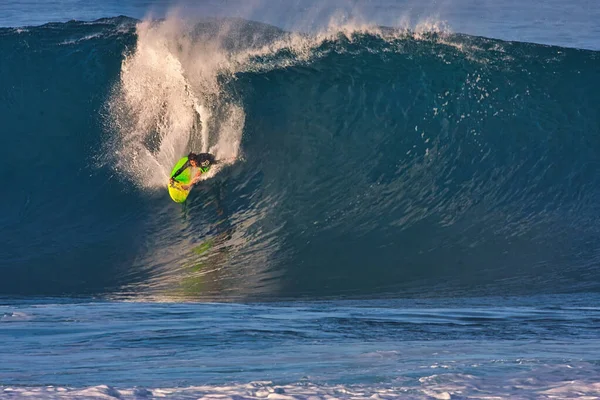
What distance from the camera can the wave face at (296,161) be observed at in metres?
10.2

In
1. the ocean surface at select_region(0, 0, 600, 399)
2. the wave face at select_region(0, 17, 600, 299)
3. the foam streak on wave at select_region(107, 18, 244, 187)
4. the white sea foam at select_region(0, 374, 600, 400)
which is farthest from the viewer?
the foam streak on wave at select_region(107, 18, 244, 187)

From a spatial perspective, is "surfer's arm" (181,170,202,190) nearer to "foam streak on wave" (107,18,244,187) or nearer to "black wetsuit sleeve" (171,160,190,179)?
"black wetsuit sleeve" (171,160,190,179)

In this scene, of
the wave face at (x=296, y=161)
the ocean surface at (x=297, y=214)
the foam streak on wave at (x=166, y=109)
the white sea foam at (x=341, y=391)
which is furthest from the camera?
the foam streak on wave at (x=166, y=109)

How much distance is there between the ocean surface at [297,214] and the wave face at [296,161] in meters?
0.04

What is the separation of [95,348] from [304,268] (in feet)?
16.3

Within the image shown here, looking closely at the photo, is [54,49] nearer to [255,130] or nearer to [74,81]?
[74,81]

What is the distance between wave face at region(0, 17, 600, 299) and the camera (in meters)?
10.2

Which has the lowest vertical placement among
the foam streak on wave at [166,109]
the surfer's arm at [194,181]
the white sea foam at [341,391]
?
the white sea foam at [341,391]

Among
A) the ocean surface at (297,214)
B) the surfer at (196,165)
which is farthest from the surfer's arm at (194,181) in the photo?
the ocean surface at (297,214)

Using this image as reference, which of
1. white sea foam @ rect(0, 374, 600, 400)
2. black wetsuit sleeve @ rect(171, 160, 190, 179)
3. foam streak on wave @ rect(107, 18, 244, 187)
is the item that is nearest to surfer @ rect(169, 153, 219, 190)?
black wetsuit sleeve @ rect(171, 160, 190, 179)

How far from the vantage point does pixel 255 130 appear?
13.3 meters

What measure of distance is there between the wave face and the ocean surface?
37mm

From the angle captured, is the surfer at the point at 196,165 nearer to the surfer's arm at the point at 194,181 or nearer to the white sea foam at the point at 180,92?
the surfer's arm at the point at 194,181

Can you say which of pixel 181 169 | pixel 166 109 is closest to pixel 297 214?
pixel 181 169
